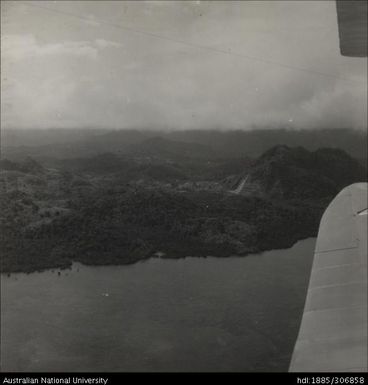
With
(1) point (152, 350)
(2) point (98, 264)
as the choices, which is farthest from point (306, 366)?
(2) point (98, 264)

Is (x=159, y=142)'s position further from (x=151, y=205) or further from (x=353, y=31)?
(x=353, y=31)

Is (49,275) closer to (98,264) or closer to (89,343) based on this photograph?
(98,264)

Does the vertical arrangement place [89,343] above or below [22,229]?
below

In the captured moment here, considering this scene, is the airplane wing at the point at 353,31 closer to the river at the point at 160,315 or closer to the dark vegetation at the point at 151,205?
the dark vegetation at the point at 151,205

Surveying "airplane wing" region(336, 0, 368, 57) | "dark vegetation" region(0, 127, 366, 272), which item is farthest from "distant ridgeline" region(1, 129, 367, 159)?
"airplane wing" region(336, 0, 368, 57)
